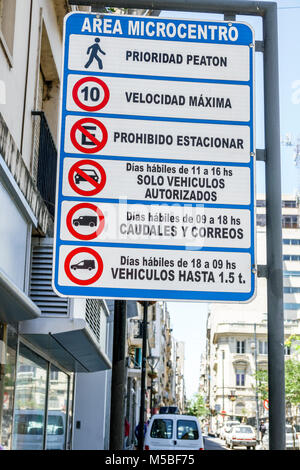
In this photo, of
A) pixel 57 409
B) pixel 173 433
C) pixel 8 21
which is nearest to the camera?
pixel 8 21

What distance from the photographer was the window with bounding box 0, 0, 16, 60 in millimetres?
8930

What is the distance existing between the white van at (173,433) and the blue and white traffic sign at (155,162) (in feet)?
61.4

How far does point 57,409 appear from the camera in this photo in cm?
1543

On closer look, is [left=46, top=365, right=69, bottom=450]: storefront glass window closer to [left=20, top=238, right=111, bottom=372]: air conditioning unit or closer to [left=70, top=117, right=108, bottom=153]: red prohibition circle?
[left=20, top=238, right=111, bottom=372]: air conditioning unit

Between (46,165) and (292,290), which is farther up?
(292,290)

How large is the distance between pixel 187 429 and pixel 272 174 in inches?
761

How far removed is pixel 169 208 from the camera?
11.1 ft

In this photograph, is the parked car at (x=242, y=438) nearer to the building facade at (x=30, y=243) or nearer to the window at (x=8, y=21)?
the building facade at (x=30, y=243)

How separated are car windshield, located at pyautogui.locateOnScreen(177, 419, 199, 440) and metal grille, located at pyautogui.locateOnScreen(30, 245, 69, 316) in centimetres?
1204

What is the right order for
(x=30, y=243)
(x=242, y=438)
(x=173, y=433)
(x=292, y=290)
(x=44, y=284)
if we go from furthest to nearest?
(x=292, y=290)
(x=242, y=438)
(x=173, y=433)
(x=44, y=284)
(x=30, y=243)

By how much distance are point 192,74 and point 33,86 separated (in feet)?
24.5

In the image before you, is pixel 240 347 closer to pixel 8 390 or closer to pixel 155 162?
pixel 8 390

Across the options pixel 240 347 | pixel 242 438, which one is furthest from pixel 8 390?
pixel 240 347

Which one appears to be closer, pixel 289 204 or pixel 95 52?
pixel 95 52
